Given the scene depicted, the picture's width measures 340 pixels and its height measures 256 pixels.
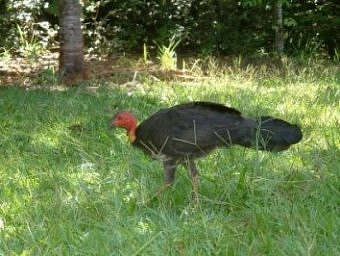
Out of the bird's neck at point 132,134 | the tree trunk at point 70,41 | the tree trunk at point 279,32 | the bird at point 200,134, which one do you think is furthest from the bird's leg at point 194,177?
the tree trunk at point 279,32

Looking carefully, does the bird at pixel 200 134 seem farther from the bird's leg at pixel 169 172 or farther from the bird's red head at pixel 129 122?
the bird's red head at pixel 129 122

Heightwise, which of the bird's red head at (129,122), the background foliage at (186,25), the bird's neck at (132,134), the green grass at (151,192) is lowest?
the background foliage at (186,25)

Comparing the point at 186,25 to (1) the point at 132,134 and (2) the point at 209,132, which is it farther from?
(2) the point at 209,132

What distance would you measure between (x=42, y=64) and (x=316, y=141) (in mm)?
6528

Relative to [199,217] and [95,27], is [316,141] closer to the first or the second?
[199,217]

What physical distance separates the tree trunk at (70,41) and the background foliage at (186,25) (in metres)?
2.92

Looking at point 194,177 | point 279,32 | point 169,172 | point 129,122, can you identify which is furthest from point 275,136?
point 279,32

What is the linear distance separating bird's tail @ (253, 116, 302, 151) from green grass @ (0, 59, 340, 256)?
18 cm

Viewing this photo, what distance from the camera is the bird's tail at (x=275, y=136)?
148 inches

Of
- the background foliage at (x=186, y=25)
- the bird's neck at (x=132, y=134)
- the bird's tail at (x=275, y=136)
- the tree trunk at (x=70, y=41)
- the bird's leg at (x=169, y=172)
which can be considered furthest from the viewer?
the background foliage at (x=186, y=25)

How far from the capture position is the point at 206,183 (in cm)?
407

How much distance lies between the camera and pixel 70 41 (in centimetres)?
861

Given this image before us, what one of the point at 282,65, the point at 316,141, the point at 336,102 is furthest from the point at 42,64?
the point at 316,141

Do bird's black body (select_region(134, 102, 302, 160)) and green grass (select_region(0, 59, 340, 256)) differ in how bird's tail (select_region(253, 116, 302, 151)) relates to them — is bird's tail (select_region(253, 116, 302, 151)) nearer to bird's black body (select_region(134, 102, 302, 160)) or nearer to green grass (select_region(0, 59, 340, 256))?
bird's black body (select_region(134, 102, 302, 160))
